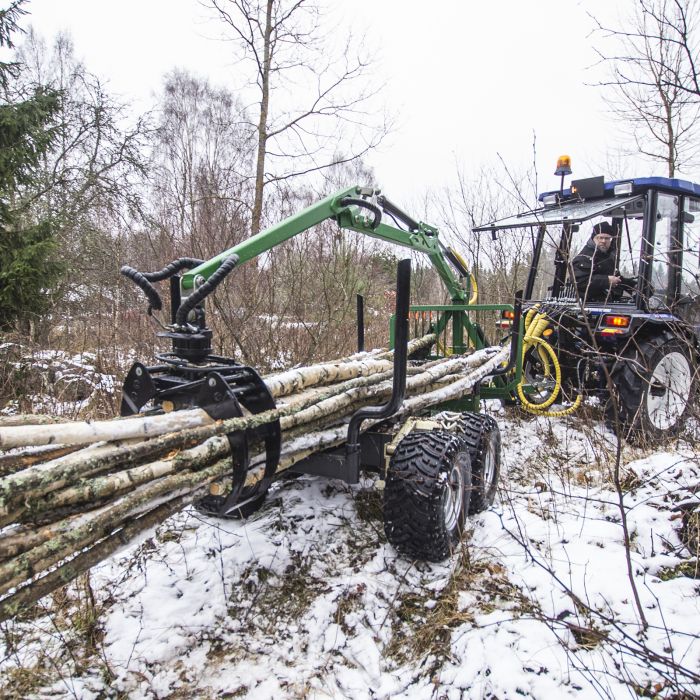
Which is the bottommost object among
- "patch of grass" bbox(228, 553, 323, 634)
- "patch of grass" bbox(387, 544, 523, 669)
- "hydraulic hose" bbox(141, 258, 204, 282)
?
"patch of grass" bbox(228, 553, 323, 634)

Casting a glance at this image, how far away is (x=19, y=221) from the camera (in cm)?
749

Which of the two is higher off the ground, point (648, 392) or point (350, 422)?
point (350, 422)

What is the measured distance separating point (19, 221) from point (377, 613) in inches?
307

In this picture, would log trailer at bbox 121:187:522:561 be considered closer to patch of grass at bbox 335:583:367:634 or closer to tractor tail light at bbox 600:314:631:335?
patch of grass at bbox 335:583:367:634

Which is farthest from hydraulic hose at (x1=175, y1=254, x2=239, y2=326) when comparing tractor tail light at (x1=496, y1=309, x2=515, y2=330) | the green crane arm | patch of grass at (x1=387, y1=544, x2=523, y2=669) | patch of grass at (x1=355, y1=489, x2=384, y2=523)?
tractor tail light at (x1=496, y1=309, x2=515, y2=330)

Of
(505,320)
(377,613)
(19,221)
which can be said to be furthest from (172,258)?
(377,613)

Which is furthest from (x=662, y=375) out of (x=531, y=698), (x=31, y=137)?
(x=31, y=137)

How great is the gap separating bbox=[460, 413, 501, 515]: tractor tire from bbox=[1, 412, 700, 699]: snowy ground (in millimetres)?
117

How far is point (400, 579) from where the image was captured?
2.68 m

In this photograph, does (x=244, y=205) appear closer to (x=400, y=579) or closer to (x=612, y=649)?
(x=400, y=579)

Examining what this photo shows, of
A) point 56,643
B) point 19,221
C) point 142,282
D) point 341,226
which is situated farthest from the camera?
point 19,221

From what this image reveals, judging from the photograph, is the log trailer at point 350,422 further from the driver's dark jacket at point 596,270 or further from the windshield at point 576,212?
the driver's dark jacket at point 596,270

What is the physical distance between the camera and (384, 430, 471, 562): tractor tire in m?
2.60

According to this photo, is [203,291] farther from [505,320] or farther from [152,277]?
[505,320]
